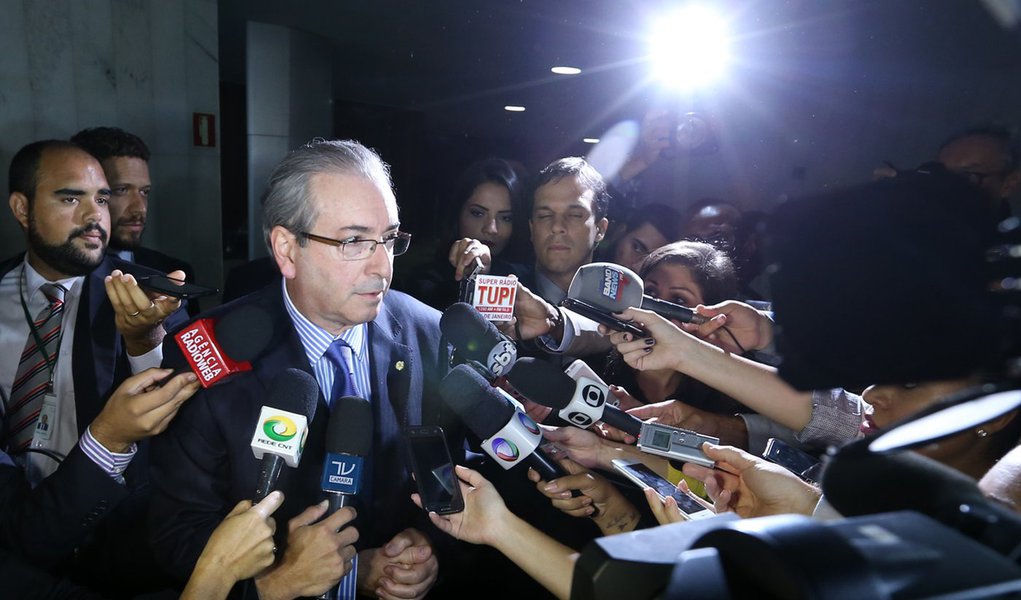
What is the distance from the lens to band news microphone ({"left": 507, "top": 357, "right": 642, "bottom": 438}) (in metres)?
1.42

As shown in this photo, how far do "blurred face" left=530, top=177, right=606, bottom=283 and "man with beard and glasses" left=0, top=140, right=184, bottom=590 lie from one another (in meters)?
1.27

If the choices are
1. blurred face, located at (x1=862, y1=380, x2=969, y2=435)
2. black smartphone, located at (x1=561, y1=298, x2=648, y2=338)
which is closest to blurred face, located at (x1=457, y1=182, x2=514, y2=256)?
black smartphone, located at (x1=561, y1=298, x2=648, y2=338)

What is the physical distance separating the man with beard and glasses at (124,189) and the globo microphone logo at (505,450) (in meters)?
1.94

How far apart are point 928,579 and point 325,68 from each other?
5.70m

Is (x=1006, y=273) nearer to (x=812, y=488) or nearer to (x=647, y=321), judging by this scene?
(x=812, y=488)

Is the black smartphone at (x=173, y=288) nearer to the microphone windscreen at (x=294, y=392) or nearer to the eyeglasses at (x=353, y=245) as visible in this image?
the eyeglasses at (x=353, y=245)

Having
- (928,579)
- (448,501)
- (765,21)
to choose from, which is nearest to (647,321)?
(448,501)

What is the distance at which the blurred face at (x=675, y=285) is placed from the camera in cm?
208

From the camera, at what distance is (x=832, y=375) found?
1.92 ft

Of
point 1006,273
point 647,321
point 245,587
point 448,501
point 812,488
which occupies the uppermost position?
point 1006,273

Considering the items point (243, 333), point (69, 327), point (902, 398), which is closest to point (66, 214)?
point (69, 327)

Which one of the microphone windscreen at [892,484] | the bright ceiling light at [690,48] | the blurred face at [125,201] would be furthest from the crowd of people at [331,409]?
the bright ceiling light at [690,48]

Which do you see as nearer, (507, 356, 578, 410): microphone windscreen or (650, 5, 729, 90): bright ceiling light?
(507, 356, 578, 410): microphone windscreen

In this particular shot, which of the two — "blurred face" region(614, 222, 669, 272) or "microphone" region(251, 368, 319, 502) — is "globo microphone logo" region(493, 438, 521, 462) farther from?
"blurred face" region(614, 222, 669, 272)
